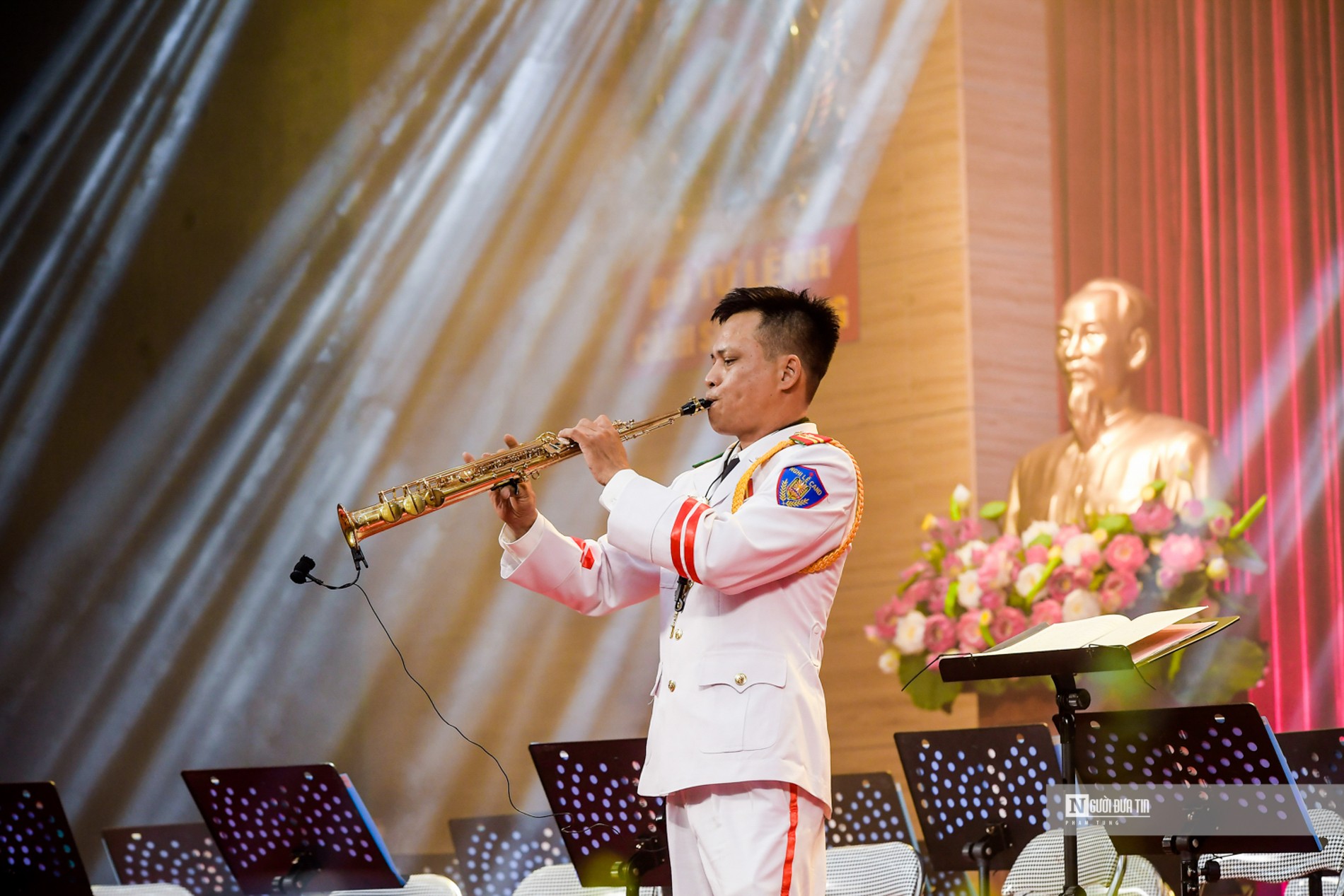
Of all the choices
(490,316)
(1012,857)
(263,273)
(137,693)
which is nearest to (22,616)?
(137,693)

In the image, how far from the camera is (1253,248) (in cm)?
494

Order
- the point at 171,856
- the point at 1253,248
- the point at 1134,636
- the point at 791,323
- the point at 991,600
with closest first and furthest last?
1. the point at 1134,636
2. the point at 791,323
3. the point at 171,856
4. the point at 991,600
5. the point at 1253,248

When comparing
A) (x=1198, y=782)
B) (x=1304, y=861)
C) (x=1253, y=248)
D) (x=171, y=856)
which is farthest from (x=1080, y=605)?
(x=171, y=856)

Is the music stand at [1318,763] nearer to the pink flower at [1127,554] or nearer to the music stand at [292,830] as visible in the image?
the pink flower at [1127,554]

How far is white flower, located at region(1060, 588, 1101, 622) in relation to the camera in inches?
166

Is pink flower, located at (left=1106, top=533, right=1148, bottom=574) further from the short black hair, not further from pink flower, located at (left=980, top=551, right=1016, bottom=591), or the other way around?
the short black hair

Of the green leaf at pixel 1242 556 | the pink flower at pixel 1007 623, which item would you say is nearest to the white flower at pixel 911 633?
the pink flower at pixel 1007 623

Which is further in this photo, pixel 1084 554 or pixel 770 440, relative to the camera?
pixel 1084 554

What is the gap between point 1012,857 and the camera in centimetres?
342

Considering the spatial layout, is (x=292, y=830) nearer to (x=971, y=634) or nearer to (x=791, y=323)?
(x=791, y=323)

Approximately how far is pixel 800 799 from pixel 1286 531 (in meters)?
2.82

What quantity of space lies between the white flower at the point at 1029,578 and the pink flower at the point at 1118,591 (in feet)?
0.60

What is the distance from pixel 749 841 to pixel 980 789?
3.68 feet

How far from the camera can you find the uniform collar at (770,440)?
2789mm
